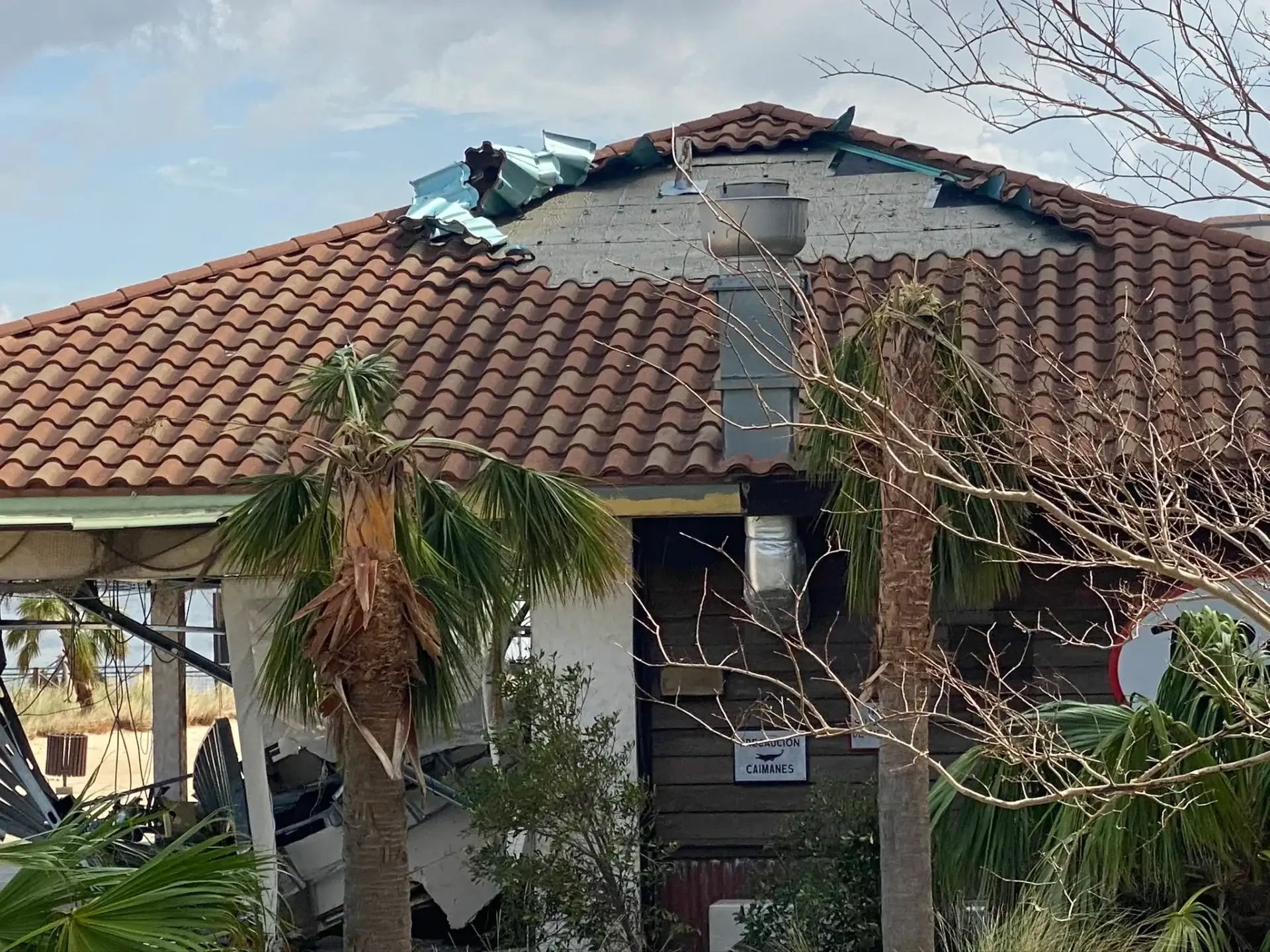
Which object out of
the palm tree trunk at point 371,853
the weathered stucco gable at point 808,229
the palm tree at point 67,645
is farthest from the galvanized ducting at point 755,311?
the palm tree at point 67,645

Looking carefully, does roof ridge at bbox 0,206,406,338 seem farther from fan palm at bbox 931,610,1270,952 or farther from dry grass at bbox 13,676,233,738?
dry grass at bbox 13,676,233,738

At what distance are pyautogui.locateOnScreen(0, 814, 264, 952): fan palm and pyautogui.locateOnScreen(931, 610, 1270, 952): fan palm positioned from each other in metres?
2.87

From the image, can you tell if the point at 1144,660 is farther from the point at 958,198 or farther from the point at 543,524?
the point at 958,198

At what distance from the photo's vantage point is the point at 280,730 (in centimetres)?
870

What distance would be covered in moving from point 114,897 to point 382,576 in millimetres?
1499

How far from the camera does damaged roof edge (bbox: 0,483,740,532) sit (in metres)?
7.94

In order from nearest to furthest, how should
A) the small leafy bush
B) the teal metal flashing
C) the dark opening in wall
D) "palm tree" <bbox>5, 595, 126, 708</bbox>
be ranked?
the small leafy bush → the dark opening in wall → the teal metal flashing → "palm tree" <bbox>5, 595, 126, 708</bbox>

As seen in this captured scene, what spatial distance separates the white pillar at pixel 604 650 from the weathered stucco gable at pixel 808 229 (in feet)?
8.66

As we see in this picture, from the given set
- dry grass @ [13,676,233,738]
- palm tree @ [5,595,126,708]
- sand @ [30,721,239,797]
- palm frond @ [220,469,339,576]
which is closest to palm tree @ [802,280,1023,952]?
palm frond @ [220,469,339,576]

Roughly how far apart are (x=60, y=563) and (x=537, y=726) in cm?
307

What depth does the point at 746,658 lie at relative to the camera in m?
8.32

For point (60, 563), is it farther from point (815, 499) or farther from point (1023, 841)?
point (1023, 841)

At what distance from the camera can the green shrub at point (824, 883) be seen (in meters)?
6.88

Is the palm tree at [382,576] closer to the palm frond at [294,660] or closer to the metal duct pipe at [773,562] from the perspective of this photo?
the palm frond at [294,660]
